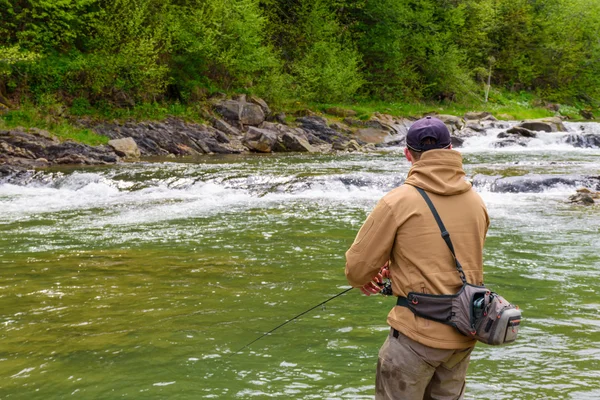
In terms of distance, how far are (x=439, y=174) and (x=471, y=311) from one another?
73 centimetres

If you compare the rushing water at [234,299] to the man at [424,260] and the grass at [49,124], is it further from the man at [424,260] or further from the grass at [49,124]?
the grass at [49,124]

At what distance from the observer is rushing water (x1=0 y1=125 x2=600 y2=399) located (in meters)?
5.67

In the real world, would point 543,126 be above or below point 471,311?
below

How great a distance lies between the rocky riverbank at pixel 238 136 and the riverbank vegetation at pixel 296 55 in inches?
79.1

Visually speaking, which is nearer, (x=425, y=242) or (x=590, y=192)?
(x=425, y=242)

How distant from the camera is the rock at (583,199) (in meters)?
16.3

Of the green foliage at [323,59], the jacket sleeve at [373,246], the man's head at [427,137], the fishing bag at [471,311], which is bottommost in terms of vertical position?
the fishing bag at [471,311]

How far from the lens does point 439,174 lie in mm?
3369

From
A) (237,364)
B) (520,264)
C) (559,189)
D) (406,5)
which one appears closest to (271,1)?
(406,5)

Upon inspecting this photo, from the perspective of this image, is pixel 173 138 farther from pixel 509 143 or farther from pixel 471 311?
pixel 471 311

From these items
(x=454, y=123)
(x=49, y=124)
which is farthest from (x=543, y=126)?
(x=49, y=124)

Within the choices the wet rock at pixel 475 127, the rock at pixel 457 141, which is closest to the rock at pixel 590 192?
the rock at pixel 457 141

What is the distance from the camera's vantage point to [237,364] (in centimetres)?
603

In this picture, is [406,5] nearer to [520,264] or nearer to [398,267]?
[520,264]
